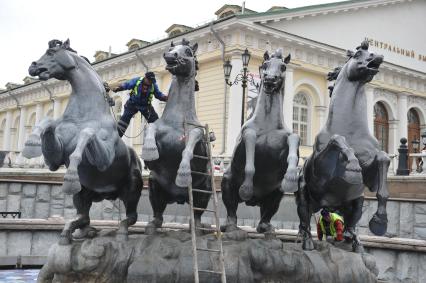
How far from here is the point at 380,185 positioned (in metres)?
5.91

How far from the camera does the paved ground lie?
7325 mm

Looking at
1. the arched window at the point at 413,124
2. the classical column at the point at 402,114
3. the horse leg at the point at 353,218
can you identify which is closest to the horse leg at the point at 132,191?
the horse leg at the point at 353,218

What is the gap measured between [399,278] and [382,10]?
94.1ft

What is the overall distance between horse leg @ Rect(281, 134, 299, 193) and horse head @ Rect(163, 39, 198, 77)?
5.09 feet

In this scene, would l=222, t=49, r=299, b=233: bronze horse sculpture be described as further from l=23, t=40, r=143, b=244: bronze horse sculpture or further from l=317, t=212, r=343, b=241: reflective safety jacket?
l=317, t=212, r=343, b=241: reflective safety jacket

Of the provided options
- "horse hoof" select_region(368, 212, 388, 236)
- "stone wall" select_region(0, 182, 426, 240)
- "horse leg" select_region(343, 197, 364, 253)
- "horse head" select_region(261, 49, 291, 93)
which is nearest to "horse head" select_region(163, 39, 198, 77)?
"horse head" select_region(261, 49, 291, 93)

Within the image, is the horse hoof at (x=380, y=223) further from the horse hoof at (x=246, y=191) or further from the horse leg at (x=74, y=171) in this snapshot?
the horse leg at (x=74, y=171)

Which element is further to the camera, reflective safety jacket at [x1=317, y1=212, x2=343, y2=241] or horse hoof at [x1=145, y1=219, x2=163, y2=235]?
reflective safety jacket at [x1=317, y1=212, x2=343, y2=241]

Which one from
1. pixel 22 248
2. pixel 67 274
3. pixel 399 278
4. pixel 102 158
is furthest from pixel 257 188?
pixel 22 248

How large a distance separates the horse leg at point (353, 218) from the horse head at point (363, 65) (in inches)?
60.2

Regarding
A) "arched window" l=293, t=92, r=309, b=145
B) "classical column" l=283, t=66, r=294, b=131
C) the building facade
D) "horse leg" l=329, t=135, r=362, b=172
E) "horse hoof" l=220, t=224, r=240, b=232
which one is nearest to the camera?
"horse leg" l=329, t=135, r=362, b=172

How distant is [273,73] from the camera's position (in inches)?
243

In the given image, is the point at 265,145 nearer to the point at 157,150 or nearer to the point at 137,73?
the point at 157,150

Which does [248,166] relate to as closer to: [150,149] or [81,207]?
[150,149]
